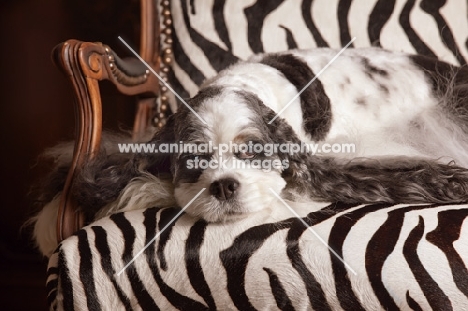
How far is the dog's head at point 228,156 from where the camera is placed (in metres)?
1.26

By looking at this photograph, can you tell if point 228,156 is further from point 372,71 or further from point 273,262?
point 372,71

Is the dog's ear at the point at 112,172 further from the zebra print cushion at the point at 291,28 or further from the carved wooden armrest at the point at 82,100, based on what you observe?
the zebra print cushion at the point at 291,28

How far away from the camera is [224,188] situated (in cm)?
126

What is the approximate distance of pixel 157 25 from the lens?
2.04 m

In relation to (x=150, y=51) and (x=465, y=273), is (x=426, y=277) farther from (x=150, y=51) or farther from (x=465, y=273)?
(x=150, y=51)

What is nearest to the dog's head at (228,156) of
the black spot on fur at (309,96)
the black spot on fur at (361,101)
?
the black spot on fur at (309,96)

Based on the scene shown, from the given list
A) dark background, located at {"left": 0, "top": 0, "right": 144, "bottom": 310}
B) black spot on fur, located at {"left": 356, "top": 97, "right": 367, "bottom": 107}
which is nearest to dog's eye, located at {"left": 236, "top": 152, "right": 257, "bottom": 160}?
black spot on fur, located at {"left": 356, "top": 97, "right": 367, "bottom": 107}

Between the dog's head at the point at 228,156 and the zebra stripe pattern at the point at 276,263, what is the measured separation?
6cm

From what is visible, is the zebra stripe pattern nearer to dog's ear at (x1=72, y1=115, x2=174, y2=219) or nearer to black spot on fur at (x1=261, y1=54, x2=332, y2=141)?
dog's ear at (x1=72, y1=115, x2=174, y2=219)

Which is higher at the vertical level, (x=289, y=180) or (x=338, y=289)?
(x=289, y=180)

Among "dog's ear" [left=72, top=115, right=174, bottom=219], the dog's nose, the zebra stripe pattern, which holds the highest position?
"dog's ear" [left=72, top=115, right=174, bottom=219]

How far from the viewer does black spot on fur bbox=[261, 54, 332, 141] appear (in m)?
1.63

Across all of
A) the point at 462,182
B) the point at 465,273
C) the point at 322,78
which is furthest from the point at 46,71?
the point at 465,273

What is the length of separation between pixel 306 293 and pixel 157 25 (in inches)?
51.4
